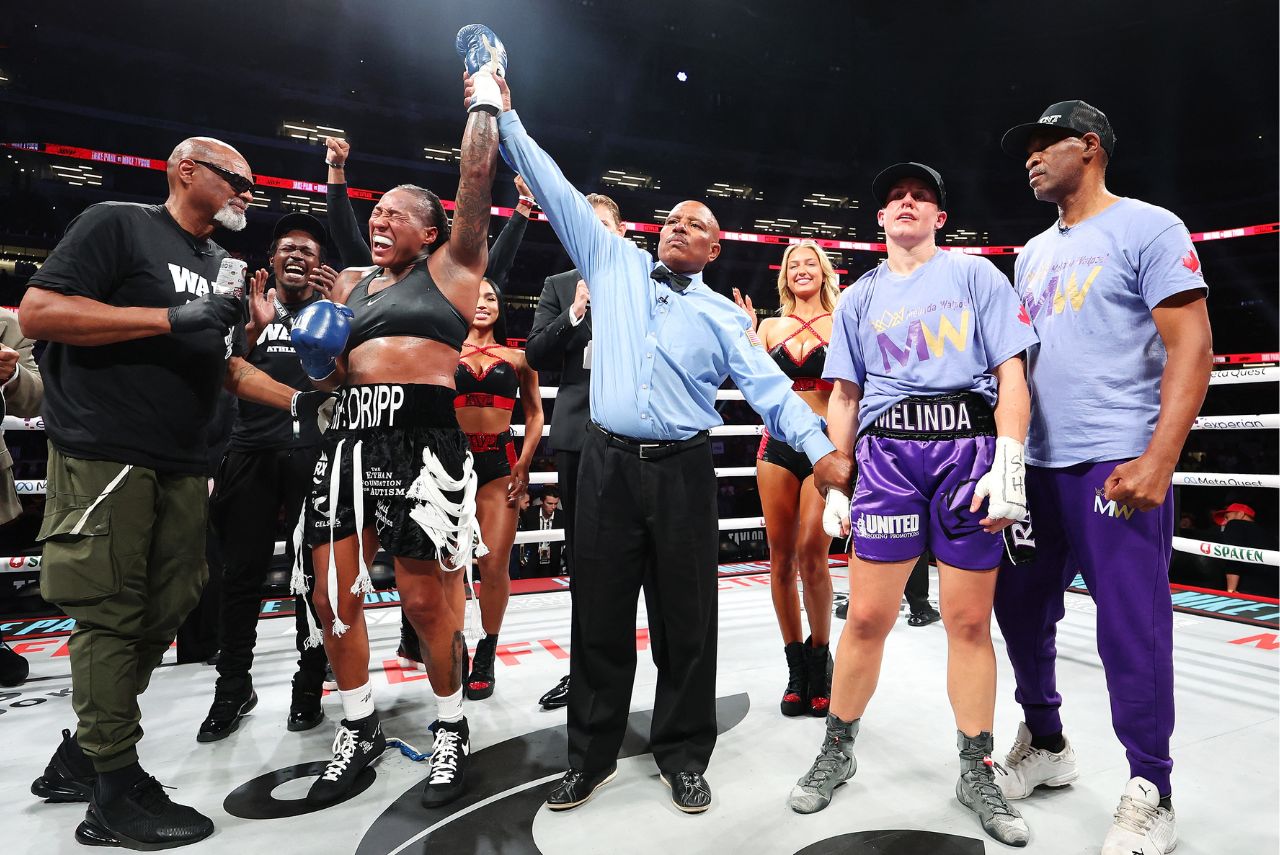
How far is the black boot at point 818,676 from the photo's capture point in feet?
7.63

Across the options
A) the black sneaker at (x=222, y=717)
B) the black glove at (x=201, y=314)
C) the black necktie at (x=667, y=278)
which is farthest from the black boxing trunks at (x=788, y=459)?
the black sneaker at (x=222, y=717)

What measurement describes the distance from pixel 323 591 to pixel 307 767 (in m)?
0.52

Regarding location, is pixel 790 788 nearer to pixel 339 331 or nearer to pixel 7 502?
pixel 339 331

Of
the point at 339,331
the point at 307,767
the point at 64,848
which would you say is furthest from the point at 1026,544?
the point at 64,848

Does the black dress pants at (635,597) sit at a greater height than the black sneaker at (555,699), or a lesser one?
greater

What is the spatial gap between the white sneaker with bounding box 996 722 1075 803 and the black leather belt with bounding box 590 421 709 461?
1.16 metres

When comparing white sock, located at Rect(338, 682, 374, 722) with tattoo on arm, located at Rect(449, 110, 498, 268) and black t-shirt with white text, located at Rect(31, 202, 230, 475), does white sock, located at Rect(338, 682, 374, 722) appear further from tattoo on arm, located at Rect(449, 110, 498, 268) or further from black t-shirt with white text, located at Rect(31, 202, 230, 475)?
tattoo on arm, located at Rect(449, 110, 498, 268)

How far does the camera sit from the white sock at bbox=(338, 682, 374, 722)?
187cm

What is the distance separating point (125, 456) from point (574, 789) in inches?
55.8

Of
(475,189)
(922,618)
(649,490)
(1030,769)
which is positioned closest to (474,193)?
(475,189)

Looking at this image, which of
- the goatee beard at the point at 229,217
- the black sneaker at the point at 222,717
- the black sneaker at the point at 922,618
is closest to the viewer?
the goatee beard at the point at 229,217

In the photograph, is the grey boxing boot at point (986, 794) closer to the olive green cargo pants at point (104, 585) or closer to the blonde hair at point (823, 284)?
the blonde hair at point (823, 284)

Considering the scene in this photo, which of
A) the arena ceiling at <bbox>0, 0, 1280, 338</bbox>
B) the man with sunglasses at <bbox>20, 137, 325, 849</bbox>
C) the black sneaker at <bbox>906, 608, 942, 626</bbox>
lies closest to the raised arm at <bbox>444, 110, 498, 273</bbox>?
the man with sunglasses at <bbox>20, 137, 325, 849</bbox>

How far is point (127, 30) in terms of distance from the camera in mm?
12117
